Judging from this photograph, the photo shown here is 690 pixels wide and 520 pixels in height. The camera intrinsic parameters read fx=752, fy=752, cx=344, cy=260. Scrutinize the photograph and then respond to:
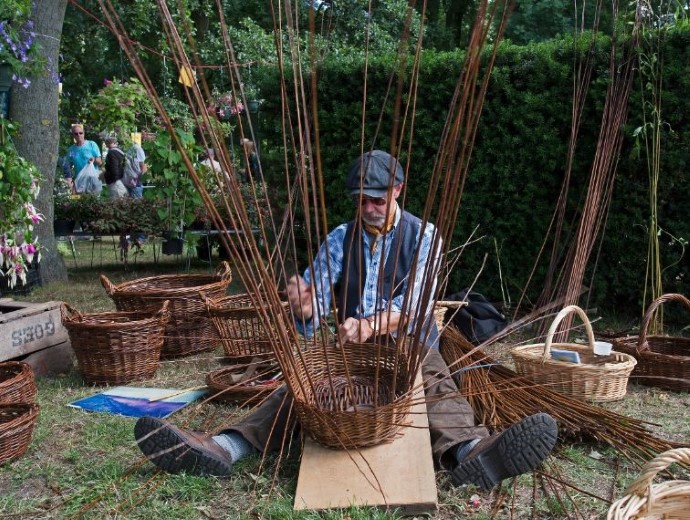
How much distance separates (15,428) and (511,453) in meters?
1.52

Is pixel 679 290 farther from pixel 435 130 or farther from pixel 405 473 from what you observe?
pixel 405 473

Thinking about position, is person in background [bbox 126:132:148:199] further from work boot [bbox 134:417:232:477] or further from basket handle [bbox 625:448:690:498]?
basket handle [bbox 625:448:690:498]

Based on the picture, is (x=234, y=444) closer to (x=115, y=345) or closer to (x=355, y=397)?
(x=355, y=397)

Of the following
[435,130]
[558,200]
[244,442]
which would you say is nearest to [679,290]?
[558,200]

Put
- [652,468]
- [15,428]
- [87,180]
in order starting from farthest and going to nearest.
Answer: [87,180] → [15,428] → [652,468]

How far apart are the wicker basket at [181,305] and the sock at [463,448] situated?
71.3 inches

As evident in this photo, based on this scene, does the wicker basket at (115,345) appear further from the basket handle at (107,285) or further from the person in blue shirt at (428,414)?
the person in blue shirt at (428,414)

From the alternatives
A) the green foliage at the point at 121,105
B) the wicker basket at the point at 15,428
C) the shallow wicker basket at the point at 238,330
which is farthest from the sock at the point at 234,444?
the green foliage at the point at 121,105

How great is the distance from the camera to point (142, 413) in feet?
9.52

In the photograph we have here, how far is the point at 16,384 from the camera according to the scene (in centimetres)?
261

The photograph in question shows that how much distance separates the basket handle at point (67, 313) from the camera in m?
3.35

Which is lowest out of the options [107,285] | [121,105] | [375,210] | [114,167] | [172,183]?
[107,285]

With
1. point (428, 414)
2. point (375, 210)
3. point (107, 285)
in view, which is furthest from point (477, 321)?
point (107, 285)

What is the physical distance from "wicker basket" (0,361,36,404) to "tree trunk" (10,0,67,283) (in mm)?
3261
